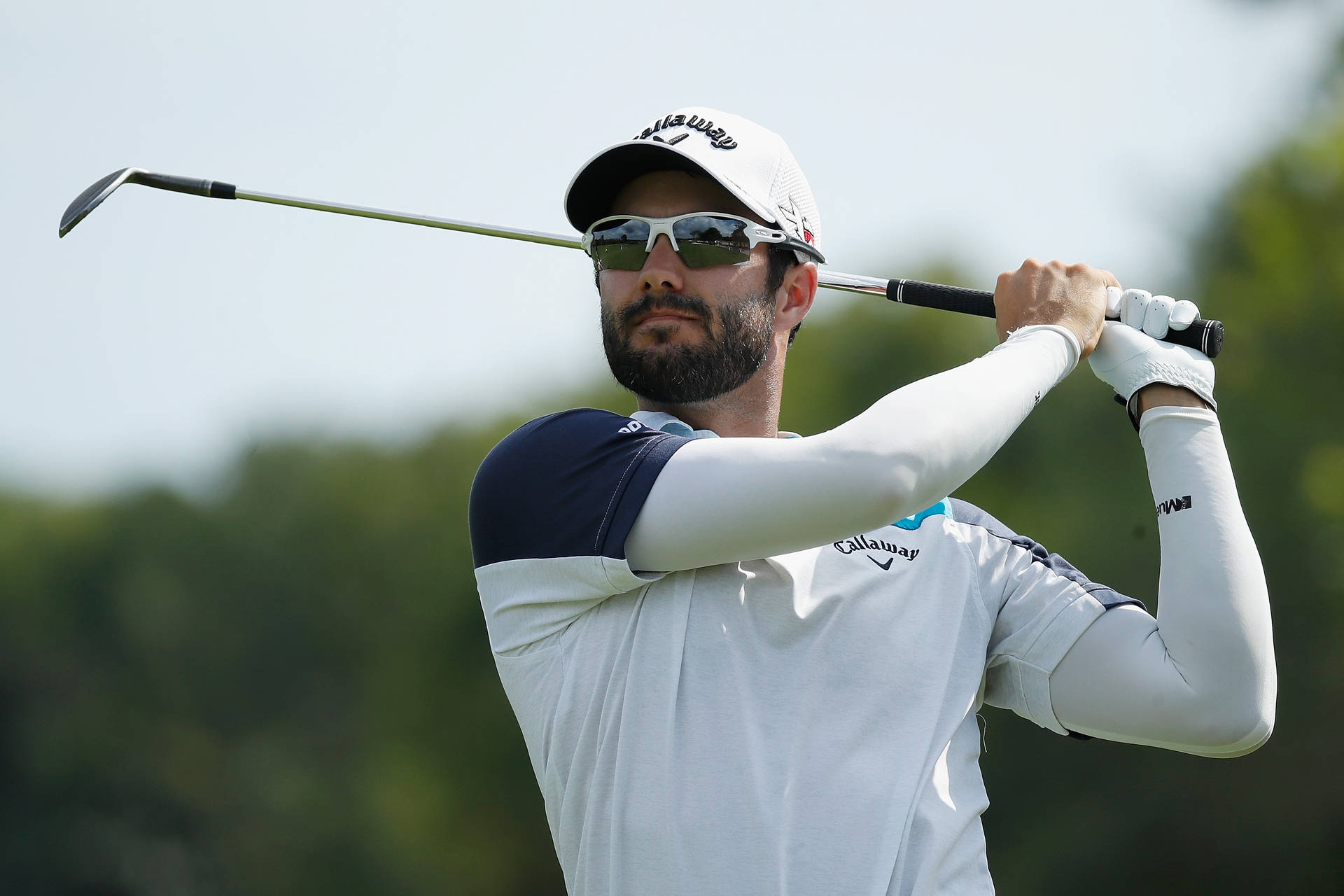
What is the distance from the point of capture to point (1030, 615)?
276 cm

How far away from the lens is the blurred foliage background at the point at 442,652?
16.0 meters

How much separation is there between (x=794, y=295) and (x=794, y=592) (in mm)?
949

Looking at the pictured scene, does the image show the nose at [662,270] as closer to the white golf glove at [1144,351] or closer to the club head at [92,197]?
the white golf glove at [1144,351]

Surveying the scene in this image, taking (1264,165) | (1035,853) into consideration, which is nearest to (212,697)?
(1035,853)

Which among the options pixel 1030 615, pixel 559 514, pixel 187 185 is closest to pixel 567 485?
pixel 559 514

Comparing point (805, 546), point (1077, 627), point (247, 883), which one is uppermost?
point (805, 546)

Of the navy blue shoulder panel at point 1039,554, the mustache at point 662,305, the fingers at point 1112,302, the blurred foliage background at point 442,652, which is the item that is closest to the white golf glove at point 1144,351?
the fingers at point 1112,302

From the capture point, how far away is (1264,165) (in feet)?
61.2

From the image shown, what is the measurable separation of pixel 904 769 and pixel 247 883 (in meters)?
20.7

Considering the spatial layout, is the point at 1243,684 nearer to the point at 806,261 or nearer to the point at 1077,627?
the point at 1077,627

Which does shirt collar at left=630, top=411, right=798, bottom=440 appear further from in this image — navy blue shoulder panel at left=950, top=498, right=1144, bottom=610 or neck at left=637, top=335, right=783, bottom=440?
navy blue shoulder panel at left=950, top=498, right=1144, bottom=610

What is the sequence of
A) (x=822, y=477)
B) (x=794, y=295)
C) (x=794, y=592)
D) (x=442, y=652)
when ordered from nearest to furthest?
1. (x=822, y=477)
2. (x=794, y=592)
3. (x=794, y=295)
4. (x=442, y=652)

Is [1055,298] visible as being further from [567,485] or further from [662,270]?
[567,485]

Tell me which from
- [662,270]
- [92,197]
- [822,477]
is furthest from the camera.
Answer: [92,197]
